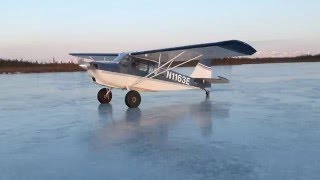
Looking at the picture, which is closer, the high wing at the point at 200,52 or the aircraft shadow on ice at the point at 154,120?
the aircraft shadow on ice at the point at 154,120

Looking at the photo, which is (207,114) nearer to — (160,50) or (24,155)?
(160,50)

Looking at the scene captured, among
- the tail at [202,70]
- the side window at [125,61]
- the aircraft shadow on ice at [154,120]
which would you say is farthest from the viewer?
the tail at [202,70]

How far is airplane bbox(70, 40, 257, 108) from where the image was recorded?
9617mm

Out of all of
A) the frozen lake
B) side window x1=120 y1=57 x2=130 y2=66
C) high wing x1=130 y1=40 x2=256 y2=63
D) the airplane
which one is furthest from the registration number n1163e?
the frozen lake

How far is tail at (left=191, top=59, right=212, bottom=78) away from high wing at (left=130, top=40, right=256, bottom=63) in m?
0.72

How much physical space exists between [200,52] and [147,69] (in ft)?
4.88

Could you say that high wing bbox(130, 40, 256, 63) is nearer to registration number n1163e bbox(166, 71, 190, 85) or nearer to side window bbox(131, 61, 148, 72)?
side window bbox(131, 61, 148, 72)

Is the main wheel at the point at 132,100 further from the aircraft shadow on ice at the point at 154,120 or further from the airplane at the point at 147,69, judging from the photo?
the aircraft shadow on ice at the point at 154,120

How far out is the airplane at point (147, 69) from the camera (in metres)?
9.62

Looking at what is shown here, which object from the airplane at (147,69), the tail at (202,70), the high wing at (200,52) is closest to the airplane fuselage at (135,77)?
the airplane at (147,69)

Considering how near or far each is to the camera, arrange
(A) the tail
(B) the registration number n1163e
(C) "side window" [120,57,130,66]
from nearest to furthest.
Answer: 1. (C) "side window" [120,57,130,66]
2. (B) the registration number n1163e
3. (A) the tail

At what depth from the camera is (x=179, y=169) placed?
394 cm

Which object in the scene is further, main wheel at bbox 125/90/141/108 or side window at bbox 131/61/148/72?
side window at bbox 131/61/148/72

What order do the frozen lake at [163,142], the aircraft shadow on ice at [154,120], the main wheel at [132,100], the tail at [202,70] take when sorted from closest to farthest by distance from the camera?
the frozen lake at [163,142]
the aircraft shadow on ice at [154,120]
the main wheel at [132,100]
the tail at [202,70]
